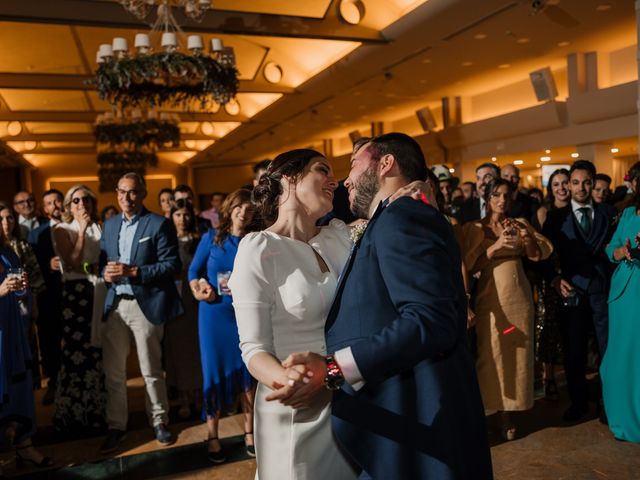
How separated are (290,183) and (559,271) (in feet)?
9.46

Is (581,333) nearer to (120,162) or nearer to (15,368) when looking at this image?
(15,368)

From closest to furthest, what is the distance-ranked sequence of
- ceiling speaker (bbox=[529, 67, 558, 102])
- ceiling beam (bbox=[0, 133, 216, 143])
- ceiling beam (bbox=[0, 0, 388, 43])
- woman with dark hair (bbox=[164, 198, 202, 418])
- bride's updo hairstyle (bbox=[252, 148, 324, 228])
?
bride's updo hairstyle (bbox=[252, 148, 324, 228])
woman with dark hair (bbox=[164, 198, 202, 418])
ceiling beam (bbox=[0, 0, 388, 43])
ceiling speaker (bbox=[529, 67, 558, 102])
ceiling beam (bbox=[0, 133, 216, 143])

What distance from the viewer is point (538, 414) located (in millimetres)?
4008

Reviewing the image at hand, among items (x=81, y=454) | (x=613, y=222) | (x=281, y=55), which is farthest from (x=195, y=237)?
(x=281, y=55)

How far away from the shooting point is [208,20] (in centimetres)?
732

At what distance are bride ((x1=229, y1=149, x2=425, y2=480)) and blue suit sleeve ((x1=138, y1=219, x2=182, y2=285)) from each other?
1.99m

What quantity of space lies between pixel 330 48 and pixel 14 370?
7.75 meters

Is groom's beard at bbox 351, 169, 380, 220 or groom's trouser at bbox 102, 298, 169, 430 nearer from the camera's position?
groom's beard at bbox 351, 169, 380, 220

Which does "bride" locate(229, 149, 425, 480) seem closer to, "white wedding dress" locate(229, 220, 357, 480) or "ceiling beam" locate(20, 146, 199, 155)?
"white wedding dress" locate(229, 220, 357, 480)

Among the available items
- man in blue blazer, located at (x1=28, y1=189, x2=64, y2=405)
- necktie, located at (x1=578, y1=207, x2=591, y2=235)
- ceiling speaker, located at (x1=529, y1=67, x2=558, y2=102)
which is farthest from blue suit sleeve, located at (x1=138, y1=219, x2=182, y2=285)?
ceiling speaker, located at (x1=529, y1=67, x2=558, y2=102)

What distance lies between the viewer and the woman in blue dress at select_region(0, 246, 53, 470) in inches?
124

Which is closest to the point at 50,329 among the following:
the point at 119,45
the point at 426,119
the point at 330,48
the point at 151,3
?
the point at 119,45

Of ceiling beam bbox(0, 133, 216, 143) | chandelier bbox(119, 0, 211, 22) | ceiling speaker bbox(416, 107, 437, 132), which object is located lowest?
chandelier bbox(119, 0, 211, 22)

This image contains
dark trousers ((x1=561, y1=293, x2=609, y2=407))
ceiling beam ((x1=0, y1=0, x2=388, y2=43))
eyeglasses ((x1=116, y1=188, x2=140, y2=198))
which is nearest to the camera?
eyeglasses ((x1=116, y1=188, x2=140, y2=198))
